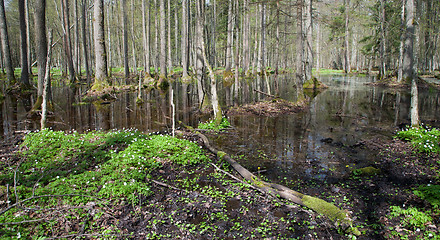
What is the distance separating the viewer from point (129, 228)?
401cm

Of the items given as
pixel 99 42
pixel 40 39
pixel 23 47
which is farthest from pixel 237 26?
pixel 23 47

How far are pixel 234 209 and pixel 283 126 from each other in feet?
21.7

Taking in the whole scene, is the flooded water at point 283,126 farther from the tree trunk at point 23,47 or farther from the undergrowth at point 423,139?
the tree trunk at point 23,47

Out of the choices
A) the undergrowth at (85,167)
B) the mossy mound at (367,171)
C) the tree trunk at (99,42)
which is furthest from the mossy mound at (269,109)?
the tree trunk at (99,42)

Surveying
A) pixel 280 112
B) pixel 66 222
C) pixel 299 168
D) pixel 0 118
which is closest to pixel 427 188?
pixel 299 168

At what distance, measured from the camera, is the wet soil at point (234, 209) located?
3.95 meters

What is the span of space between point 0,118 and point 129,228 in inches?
431

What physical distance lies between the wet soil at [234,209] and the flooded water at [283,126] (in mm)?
759

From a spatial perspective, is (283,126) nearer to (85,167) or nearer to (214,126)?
(214,126)

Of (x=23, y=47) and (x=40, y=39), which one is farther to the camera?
(x=23, y=47)

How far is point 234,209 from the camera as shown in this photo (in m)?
4.65

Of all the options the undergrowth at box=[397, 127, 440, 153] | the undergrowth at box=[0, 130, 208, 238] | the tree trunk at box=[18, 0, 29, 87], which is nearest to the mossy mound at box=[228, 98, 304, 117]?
the undergrowth at box=[397, 127, 440, 153]

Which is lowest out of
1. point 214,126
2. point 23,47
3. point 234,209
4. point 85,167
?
point 234,209

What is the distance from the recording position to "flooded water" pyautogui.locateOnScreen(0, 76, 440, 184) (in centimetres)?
684
